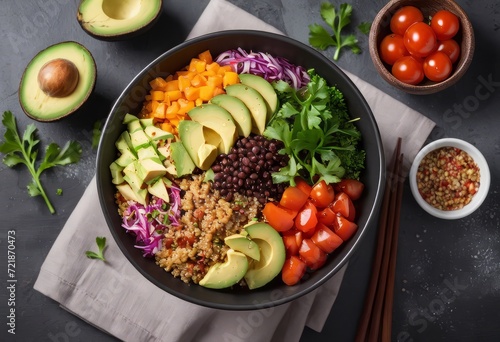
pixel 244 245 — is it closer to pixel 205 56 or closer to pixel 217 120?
pixel 217 120

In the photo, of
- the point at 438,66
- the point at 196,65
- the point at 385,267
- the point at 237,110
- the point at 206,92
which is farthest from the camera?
the point at 385,267

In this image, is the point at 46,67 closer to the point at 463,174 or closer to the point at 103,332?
the point at 103,332

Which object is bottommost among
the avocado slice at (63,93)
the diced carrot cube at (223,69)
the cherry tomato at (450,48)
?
the avocado slice at (63,93)

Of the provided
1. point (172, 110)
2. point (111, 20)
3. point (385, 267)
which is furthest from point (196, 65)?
point (385, 267)

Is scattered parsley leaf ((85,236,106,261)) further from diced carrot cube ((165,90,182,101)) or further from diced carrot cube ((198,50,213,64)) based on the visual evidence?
diced carrot cube ((198,50,213,64))

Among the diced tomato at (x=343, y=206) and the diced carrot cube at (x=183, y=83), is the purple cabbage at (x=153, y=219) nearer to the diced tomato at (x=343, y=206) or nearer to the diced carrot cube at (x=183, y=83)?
the diced carrot cube at (x=183, y=83)

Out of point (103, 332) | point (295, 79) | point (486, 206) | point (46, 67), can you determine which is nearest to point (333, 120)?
point (295, 79)

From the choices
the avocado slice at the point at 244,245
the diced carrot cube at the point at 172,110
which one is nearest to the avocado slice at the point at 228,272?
the avocado slice at the point at 244,245
